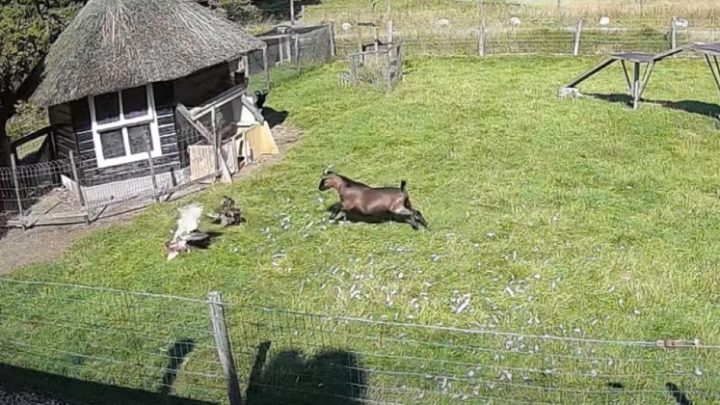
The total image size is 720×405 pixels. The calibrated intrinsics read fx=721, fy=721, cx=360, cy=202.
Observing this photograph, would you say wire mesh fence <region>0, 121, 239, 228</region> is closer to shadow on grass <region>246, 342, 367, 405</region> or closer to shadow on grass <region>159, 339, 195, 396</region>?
shadow on grass <region>159, 339, 195, 396</region>

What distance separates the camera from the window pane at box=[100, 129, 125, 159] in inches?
469

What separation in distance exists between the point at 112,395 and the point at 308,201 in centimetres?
512

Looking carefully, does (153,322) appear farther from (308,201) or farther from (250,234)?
(308,201)

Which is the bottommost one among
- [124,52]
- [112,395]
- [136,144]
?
[112,395]

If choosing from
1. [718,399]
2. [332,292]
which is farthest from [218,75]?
[718,399]

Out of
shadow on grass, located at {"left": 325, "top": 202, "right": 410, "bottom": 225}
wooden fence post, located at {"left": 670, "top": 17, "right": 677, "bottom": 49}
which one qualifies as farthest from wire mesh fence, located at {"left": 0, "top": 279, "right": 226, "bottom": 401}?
wooden fence post, located at {"left": 670, "top": 17, "right": 677, "bottom": 49}

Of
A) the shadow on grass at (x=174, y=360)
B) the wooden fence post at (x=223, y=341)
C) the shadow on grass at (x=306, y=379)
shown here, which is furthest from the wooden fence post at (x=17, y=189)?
the wooden fence post at (x=223, y=341)

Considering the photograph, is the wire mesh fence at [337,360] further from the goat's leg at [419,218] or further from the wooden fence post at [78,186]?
the wooden fence post at [78,186]

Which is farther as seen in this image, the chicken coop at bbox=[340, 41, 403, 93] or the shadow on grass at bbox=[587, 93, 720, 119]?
the chicken coop at bbox=[340, 41, 403, 93]

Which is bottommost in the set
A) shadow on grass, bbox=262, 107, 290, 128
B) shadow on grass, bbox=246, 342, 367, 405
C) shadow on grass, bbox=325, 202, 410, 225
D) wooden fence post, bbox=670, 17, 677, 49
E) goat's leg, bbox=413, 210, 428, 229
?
shadow on grass, bbox=246, 342, 367, 405

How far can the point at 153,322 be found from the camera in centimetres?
744

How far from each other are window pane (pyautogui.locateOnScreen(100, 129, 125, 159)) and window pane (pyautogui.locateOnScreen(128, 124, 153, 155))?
16cm

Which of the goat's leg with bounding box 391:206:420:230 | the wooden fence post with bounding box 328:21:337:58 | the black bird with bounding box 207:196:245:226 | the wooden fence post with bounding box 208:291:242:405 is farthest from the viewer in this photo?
the wooden fence post with bounding box 328:21:337:58

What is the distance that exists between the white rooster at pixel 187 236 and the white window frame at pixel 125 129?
9.28 ft
